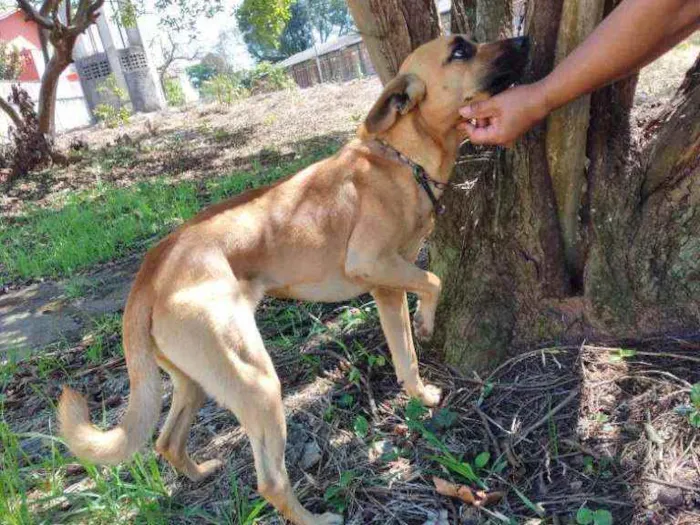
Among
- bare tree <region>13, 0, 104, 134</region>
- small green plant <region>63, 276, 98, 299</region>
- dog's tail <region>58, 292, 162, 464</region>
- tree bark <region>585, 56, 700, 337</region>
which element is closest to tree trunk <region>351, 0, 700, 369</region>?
tree bark <region>585, 56, 700, 337</region>

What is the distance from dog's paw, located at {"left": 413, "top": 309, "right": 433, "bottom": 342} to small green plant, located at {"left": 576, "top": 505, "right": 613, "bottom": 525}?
47.3 inches

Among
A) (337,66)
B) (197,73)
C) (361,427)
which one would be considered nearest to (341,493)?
(361,427)

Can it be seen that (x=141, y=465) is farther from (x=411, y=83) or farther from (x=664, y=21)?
(x=664, y=21)

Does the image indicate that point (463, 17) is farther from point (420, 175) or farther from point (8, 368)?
point (8, 368)

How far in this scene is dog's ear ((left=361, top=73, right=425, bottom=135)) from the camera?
9.55 ft

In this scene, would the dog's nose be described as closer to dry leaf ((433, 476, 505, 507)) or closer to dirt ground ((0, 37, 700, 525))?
dirt ground ((0, 37, 700, 525))

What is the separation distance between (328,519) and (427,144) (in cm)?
185

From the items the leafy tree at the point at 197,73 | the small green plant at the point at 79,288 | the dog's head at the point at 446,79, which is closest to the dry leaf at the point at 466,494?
the dog's head at the point at 446,79

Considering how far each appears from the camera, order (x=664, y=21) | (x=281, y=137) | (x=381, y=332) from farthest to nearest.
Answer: (x=281, y=137), (x=381, y=332), (x=664, y=21)

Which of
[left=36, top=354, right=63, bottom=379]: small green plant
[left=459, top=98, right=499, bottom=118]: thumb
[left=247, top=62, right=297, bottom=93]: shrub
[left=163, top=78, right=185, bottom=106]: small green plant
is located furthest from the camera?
[left=163, top=78, right=185, bottom=106]: small green plant

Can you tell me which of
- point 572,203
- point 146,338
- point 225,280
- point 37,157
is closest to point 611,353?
point 572,203

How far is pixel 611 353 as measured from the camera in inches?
106

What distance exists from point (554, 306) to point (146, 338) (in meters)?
1.92

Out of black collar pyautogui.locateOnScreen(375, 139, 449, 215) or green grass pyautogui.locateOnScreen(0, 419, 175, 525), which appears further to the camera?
black collar pyautogui.locateOnScreen(375, 139, 449, 215)
